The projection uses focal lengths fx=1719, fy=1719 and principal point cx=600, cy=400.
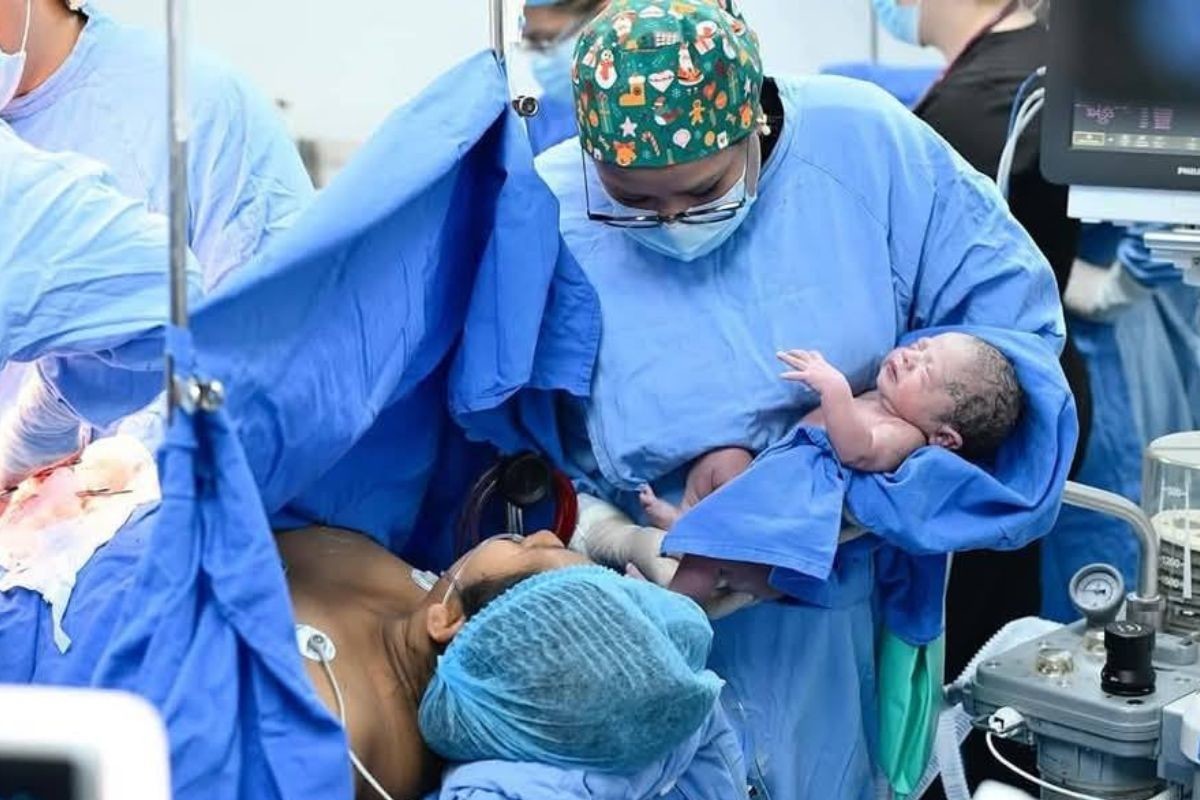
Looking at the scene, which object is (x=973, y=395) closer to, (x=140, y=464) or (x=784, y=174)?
(x=784, y=174)

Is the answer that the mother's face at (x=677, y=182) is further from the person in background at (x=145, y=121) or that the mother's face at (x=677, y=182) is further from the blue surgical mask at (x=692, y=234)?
the person in background at (x=145, y=121)

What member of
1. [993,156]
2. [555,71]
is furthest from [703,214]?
[993,156]

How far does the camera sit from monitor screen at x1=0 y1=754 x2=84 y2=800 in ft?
2.30

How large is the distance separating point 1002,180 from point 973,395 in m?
0.94

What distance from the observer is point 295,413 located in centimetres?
153

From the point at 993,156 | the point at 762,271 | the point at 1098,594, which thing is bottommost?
the point at 1098,594

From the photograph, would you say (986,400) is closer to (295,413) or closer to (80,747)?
(295,413)

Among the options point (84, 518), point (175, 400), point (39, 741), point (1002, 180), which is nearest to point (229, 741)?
point (175, 400)

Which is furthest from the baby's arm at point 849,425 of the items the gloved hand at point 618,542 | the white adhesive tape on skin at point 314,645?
the white adhesive tape on skin at point 314,645

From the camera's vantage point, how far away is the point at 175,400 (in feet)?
4.29

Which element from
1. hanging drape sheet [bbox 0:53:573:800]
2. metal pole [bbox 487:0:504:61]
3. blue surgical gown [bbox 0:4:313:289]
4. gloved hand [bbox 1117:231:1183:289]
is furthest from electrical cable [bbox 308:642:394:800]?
gloved hand [bbox 1117:231:1183:289]

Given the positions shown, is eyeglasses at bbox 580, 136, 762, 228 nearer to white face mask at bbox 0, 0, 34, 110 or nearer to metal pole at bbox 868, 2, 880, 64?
white face mask at bbox 0, 0, 34, 110

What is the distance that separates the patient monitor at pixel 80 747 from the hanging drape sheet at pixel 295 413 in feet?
2.02

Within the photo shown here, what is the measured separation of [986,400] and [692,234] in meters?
0.37
